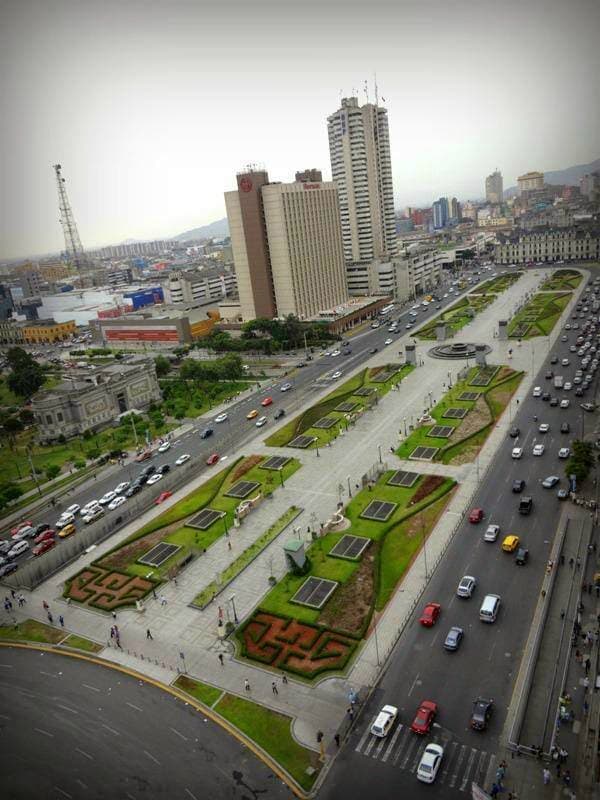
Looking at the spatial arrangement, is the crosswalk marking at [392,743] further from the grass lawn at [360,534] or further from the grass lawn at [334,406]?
the grass lawn at [334,406]

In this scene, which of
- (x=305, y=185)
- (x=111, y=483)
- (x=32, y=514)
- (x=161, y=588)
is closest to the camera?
(x=161, y=588)

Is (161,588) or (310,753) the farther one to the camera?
(161,588)

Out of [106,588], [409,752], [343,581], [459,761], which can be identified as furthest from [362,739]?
[106,588]

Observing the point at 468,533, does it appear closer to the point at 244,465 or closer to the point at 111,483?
the point at 244,465

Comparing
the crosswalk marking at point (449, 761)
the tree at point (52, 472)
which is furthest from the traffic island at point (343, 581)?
the tree at point (52, 472)

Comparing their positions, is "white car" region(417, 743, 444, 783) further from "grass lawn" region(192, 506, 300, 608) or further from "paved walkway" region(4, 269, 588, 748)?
"grass lawn" region(192, 506, 300, 608)

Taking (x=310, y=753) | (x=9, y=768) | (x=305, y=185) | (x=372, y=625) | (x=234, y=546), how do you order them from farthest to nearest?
(x=305, y=185), (x=234, y=546), (x=372, y=625), (x=310, y=753), (x=9, y=768)

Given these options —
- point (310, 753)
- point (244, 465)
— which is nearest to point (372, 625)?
point (310, 753)
